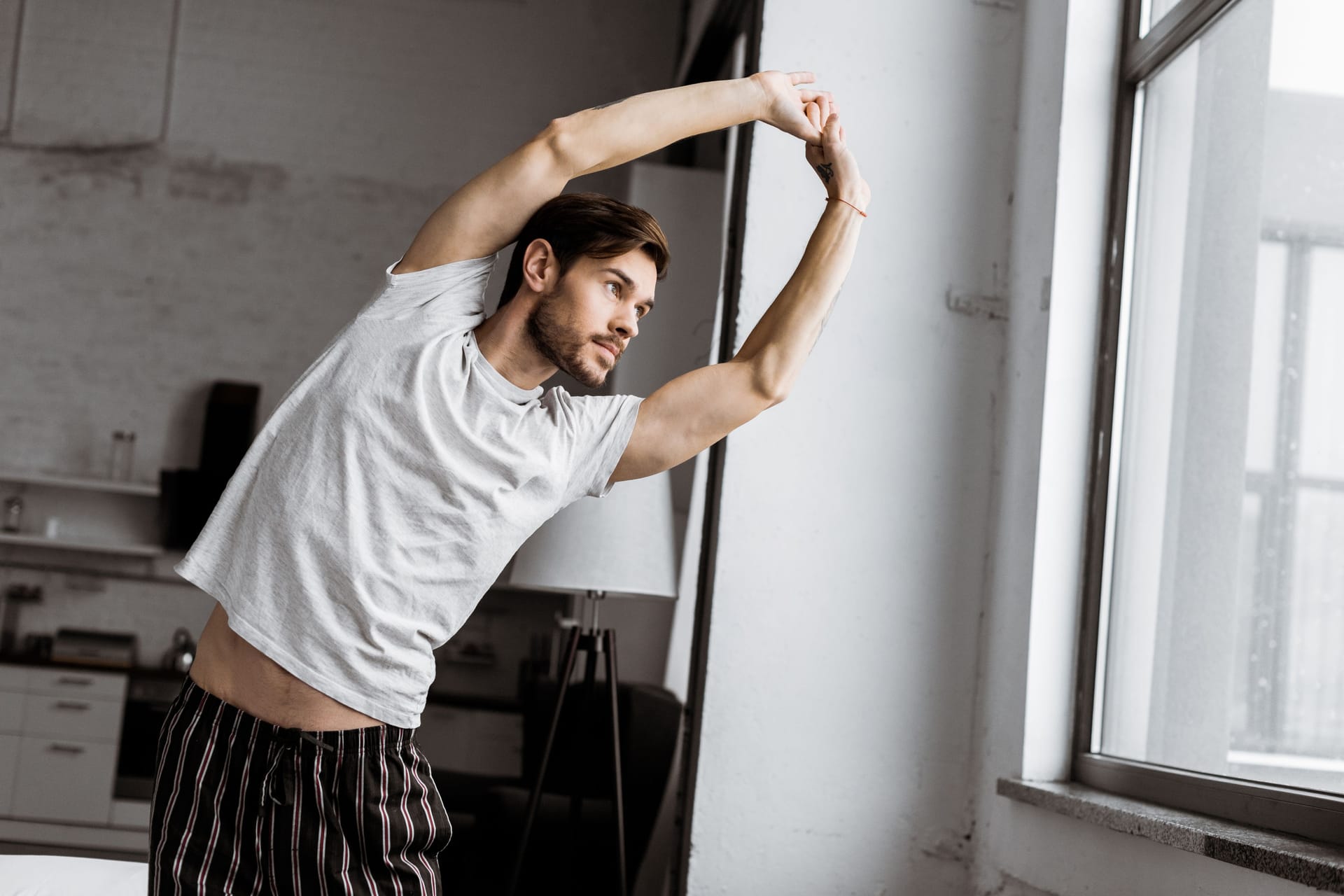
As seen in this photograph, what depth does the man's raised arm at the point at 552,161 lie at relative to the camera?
1500 mm

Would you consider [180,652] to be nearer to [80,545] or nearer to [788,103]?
[80,545]

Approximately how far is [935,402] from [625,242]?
4.80 feet

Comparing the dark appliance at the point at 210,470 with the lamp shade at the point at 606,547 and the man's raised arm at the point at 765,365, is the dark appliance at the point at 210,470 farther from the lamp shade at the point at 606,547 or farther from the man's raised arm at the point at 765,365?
the man's raised arm at the point at 765,365

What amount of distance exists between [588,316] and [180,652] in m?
4.87

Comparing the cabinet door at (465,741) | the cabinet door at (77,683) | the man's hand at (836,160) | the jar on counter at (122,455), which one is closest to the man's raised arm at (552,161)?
the man's hand at (836,160)

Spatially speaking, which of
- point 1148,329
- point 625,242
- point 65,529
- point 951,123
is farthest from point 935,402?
point 65,529

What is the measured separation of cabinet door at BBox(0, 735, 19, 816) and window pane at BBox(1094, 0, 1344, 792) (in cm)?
489

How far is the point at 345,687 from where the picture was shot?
1442 millimetres

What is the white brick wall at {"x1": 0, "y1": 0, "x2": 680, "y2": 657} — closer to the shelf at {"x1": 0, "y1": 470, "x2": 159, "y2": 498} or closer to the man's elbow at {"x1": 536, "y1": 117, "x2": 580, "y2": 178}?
the shelf at {"x1": 0, "y1": 470, "x2": 159, "y2": 498}

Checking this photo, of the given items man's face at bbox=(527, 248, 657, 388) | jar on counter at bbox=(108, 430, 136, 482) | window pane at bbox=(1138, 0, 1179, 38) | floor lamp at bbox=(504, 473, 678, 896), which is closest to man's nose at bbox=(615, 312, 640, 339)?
man's face at bbox=(527, 248, 657, 388)

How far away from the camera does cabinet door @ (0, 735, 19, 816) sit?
17.1 feet

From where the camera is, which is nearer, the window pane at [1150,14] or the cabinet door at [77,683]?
the window pane at [1150,14]

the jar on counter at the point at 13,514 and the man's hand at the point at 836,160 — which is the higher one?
the man's hand at the point at 836,160

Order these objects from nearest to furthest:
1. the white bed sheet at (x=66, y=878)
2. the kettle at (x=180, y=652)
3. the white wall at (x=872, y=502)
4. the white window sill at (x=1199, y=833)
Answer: the white window sill at (x=1199, y=833), the white bed sheet at (x=66, y=878), the white wall at (x=872, y=502), the kettle at (x=180, y=652)
